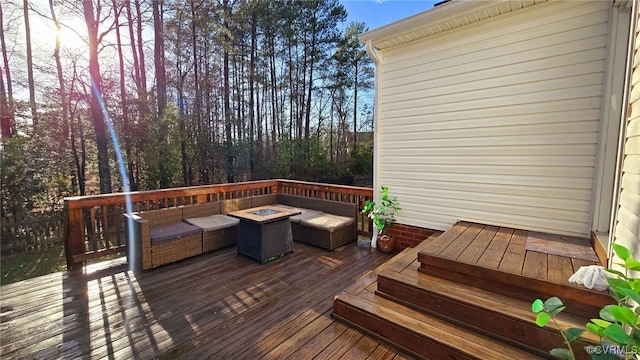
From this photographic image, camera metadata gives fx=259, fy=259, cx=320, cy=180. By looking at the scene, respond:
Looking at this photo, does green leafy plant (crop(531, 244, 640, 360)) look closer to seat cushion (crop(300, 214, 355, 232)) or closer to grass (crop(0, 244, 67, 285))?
seat cushion (crop(300, 214, 355, 232))

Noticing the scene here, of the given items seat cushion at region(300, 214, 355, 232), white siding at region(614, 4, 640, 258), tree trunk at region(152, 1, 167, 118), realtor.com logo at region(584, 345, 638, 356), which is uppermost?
tree trunk at region(152, 1, 167, 118)

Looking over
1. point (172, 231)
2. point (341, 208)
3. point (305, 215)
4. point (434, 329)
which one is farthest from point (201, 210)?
point (434, 329)

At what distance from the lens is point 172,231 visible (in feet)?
11.6

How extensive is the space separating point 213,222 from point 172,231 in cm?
61

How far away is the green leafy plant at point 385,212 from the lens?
382 cm

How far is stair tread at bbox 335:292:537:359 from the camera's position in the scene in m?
1.65

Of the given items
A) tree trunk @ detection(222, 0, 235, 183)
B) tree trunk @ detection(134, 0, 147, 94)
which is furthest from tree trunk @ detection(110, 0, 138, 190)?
tree trunk @ detection(222, 0, 235, 183)

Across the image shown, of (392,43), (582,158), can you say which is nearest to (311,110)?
(392,43)

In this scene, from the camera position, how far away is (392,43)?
3.58 meters

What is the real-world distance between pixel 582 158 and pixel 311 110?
10.6 m

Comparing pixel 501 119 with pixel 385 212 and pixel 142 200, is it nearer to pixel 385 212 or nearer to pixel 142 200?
pixel 385 212

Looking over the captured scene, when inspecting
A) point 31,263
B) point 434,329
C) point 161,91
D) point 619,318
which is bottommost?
point 31,263

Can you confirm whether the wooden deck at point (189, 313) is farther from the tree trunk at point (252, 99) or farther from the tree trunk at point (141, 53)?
the tree trunk at point (141, 53)

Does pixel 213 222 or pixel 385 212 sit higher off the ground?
pixel 385 212
